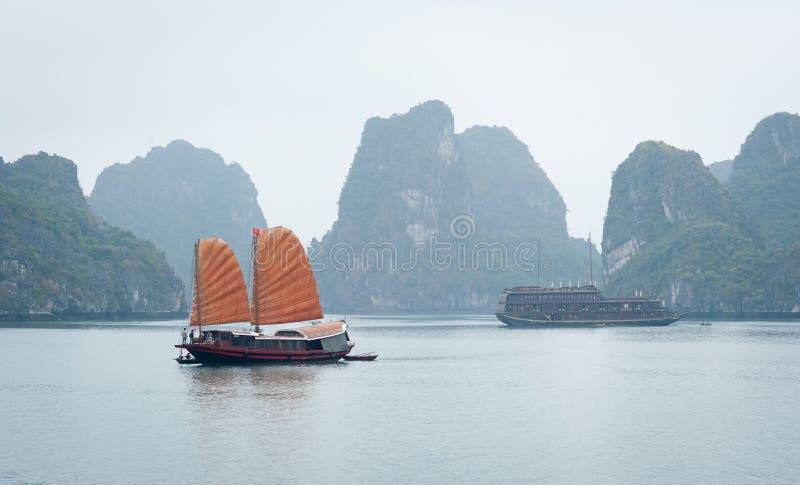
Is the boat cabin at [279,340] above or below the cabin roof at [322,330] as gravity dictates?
below

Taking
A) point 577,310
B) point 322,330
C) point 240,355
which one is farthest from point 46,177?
point 240,355

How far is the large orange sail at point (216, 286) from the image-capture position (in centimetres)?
6009

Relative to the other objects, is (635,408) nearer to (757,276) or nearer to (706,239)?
(757,276)

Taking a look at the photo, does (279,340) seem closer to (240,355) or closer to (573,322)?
(240,355)

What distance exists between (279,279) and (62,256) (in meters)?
111

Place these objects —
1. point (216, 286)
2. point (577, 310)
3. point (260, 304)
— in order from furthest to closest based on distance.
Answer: point (577, 310), point (260, 304), point (216, 286)

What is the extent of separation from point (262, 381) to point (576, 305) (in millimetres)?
90707

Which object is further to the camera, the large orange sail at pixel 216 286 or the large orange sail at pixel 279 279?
the large orange sail at pixel 279 279

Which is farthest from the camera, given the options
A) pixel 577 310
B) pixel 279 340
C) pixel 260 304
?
pixel 577 310

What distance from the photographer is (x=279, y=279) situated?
205ft

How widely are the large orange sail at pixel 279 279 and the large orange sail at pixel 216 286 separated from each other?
147cm

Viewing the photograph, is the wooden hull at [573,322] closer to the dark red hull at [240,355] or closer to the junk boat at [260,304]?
the junk boat at [260,304]

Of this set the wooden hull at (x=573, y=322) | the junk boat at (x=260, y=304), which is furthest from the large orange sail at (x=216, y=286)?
the wooden hull at (x=573, y=322)

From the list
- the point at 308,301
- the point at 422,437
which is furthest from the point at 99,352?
the point at 422,437
